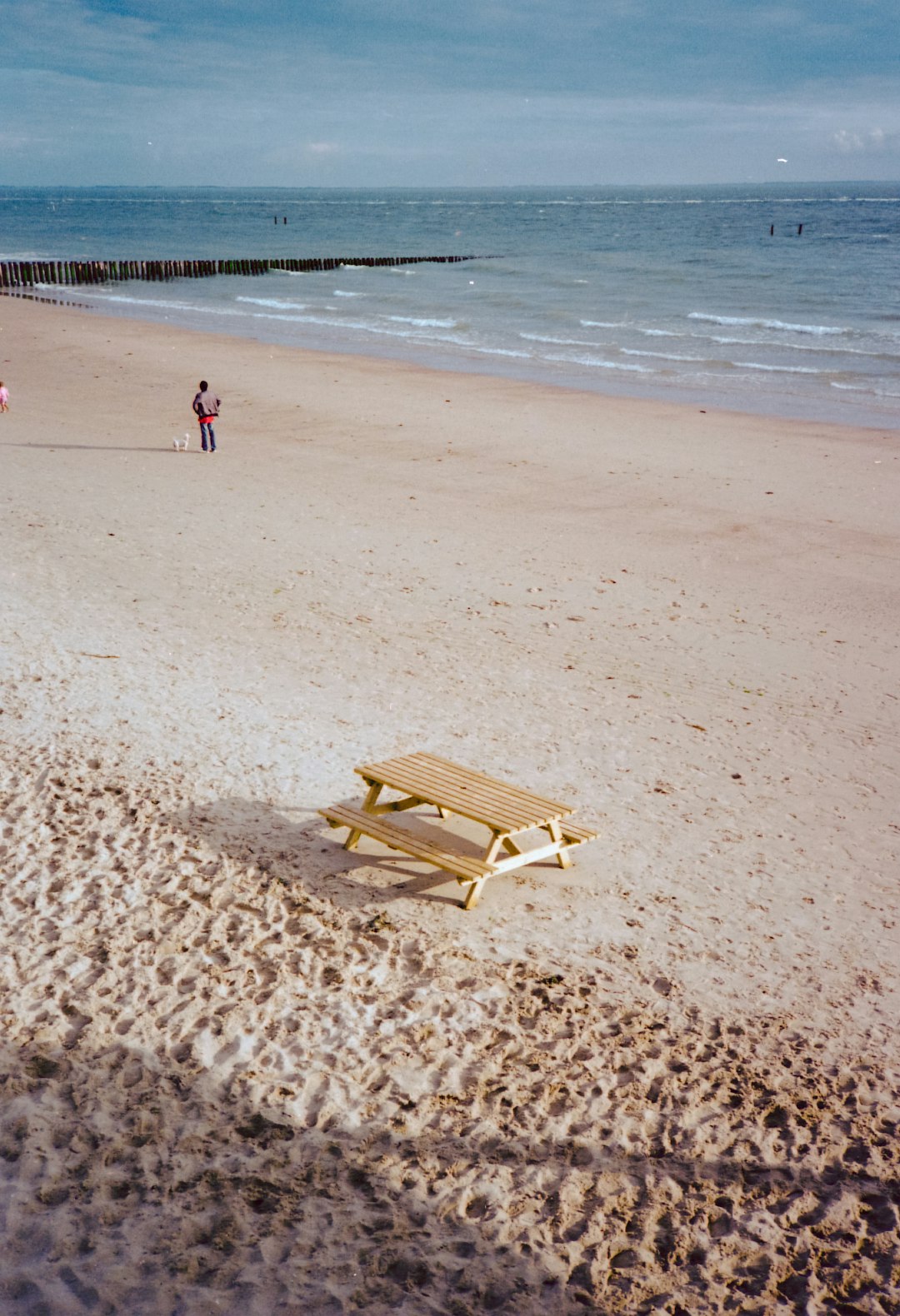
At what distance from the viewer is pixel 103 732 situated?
843cm

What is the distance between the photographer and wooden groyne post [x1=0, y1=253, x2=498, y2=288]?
172 ft

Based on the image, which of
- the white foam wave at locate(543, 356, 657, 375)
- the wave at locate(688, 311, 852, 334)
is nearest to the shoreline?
the white foam wave at locate(543, 356, 657, 375)

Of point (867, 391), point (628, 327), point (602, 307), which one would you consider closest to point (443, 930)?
point (867, 391)

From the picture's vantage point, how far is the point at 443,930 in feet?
20.7

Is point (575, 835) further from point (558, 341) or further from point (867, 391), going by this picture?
point (558, 341)

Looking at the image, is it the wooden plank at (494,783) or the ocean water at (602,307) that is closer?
the wooden plank at (494,783)

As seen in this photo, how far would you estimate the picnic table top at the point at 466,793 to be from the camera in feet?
21.5

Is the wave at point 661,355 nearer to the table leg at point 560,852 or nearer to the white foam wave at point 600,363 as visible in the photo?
the white foam wave at point 600,363

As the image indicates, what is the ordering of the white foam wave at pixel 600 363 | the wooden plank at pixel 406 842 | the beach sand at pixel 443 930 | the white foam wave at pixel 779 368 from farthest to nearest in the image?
the white foam wave at pixel 600 363
the white foam wave at pixel 779 368
the wooden plank at pixel 406 842
the beach sand at pixel 443 930

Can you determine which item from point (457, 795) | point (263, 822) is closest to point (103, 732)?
point (263, 822)

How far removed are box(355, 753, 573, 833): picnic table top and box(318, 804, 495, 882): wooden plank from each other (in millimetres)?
243

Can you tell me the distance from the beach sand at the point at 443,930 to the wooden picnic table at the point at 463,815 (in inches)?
8.8

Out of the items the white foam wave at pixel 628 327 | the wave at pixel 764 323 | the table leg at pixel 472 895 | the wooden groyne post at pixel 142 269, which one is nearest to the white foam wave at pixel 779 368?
the white foam wave at pixel 628 327

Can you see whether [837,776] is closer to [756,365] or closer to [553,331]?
[756,365]
